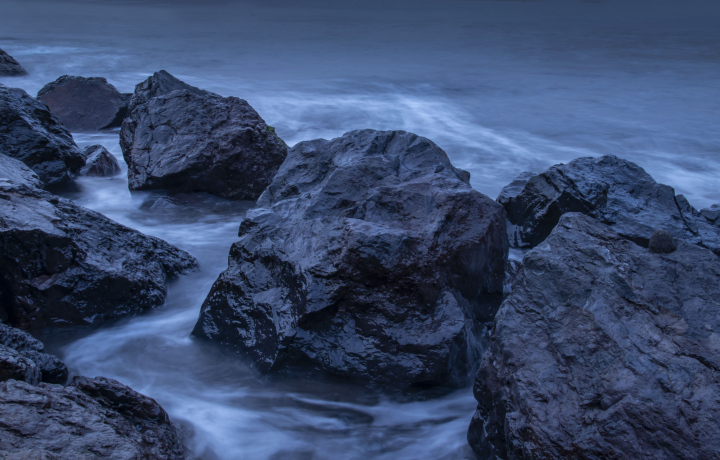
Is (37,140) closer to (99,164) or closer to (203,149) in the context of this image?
(99,164)

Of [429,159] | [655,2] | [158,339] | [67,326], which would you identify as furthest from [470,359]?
[655,2]

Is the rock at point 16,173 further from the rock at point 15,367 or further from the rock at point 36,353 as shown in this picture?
the rock at point 15,367

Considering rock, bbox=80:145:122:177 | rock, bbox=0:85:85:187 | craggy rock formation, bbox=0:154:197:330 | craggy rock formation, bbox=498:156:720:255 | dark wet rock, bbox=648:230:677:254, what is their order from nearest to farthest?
1. dark wet rock, bbox=648:230:677:254
2. craggy rock formation, bbox=0:154:197:330
3. craggy rock formation, bbox=498:156:720:255
4. rock, bbox=0:85:85:187
5. rock, bbox=80:145:122:177

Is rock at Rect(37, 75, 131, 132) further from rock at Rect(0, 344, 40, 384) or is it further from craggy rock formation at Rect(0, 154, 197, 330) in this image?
rock at Rect(0, 344, 40, 384)

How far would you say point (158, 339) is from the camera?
354cm

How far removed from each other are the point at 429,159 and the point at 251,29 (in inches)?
853

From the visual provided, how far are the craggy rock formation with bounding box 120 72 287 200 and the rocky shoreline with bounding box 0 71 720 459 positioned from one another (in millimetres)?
1272

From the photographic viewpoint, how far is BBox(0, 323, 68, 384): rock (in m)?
2.80

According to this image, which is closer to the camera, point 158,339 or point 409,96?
point 158,339

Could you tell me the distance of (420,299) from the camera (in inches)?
120

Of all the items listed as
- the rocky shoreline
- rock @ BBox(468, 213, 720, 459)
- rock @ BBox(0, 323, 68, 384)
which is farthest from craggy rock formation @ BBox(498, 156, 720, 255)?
rock @ BBox(0, 323, 68, 384)

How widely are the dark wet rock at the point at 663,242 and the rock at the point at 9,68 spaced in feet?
44.8

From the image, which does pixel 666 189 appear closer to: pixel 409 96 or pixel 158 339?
pixel 158 339

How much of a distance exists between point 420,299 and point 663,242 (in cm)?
118
